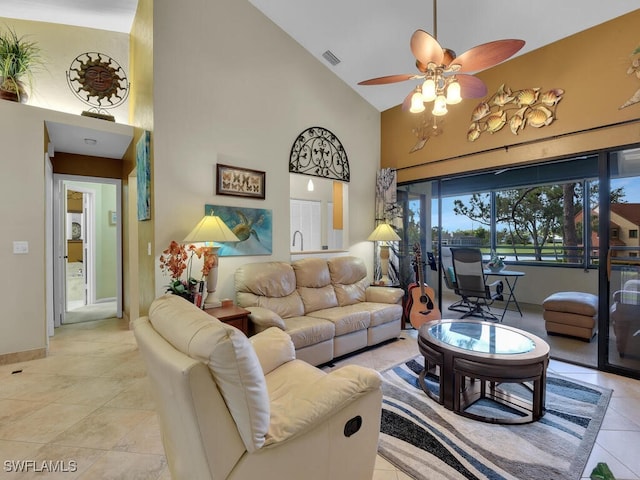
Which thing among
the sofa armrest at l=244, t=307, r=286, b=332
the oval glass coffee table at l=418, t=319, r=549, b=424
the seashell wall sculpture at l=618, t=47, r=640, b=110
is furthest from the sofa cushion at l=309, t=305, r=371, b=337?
the seashell wall sculpture at l=618, t=47, r=640, b=110

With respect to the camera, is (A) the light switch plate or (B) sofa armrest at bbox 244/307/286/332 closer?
(B) sofa armrest at bbox 244/307/286/332

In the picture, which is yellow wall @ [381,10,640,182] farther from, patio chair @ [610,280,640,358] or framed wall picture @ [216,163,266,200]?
framed wall picture @ [216,163,266,200]

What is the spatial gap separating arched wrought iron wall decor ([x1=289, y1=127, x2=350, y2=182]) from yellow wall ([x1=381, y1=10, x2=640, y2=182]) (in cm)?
133

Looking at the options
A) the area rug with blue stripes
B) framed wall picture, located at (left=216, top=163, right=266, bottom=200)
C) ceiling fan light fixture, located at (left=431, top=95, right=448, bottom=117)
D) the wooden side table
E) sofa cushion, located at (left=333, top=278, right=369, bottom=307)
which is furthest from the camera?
sofa cushion, located at (left=333, top=278, right=369, bottom=307)

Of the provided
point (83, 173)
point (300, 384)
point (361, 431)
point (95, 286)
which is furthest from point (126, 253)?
point (361, 431)

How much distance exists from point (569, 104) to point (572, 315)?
2533mm

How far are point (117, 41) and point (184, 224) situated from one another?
10.1 feet

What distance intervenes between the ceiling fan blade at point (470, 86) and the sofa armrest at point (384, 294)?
2395 mm

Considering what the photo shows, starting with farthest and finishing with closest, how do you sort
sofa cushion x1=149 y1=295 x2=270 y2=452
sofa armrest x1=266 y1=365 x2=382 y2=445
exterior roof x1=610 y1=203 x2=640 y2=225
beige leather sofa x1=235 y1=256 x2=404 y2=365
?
beige leather sofa x1=235 y1=256 x2=404 y2=365, exterior roof x1=610 y1=203 x2=640 y2=225, sofa armrest x1=266 y1=365 x2=382 y2=445, sofa cushion x1=149 y1=295 x2=270 y2=452

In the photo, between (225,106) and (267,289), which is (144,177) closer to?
(225,106)

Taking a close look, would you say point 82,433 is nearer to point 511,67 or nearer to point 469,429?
point 469,429

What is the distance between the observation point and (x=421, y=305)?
4156 millimetres

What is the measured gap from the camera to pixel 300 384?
1754 millimetres

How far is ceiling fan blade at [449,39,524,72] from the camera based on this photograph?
2.04m
